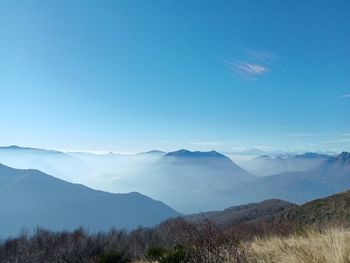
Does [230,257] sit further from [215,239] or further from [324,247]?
[324,247]

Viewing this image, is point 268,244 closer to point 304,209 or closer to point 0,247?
point 0,247

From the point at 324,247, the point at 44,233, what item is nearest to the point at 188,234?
the point at 324,247

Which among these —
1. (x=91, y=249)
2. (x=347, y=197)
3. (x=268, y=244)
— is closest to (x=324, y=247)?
A: (x=268, y=244)

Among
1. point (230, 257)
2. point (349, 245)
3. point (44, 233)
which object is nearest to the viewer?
point (349, 245)

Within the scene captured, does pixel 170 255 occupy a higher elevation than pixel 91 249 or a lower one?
higher

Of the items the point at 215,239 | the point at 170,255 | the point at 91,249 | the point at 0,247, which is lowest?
the point at 0,247

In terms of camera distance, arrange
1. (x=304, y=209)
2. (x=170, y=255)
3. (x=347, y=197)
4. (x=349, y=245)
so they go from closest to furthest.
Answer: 1. (x=349, y=245)
2. (x=170, y=255)
3. (x=347, y=197)
4. (x=304, y=209)

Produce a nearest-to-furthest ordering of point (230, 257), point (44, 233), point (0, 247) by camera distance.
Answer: point (230, 257)
point (0, 247)
point (44, 233)

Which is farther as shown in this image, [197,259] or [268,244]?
[268,244]

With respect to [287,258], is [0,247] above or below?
below
